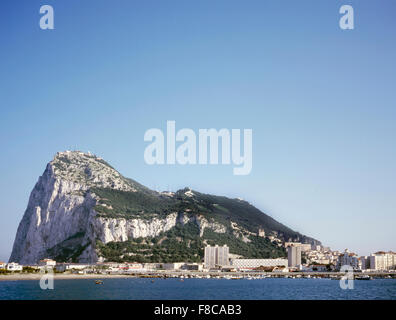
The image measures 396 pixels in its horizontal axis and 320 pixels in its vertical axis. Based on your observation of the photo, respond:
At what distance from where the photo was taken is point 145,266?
172500 mm

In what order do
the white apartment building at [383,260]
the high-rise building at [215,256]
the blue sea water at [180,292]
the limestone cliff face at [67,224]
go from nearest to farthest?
1. the blue sea water at [180,292]
2. the limestone cliff face at [67,224]
3. the white apartment building at [383,260]
4. the high-rise building at [215,256]

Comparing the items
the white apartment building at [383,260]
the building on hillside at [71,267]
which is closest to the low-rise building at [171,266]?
the building on hillside at [71,267]

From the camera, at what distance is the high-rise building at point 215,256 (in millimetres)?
190250

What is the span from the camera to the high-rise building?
19025cm

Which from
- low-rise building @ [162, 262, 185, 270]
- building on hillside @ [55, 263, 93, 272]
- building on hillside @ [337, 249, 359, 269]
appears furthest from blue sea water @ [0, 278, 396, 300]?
building on hillside @ [337, 249, 359, 269]

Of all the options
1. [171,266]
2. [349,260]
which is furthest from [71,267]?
[349,260]

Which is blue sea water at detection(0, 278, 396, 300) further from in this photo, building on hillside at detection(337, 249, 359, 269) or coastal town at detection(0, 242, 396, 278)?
building on hillside at detection(337, 249, 359, 269)

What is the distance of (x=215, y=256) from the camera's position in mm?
191875

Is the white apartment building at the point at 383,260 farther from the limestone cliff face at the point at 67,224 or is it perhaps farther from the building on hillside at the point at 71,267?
the building on hillside at the point at 71,267

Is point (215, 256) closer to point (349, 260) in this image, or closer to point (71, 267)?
point (349, 260)

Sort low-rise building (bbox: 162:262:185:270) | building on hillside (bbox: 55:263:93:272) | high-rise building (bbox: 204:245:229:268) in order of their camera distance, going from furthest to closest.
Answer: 1. high-rise building (bbox: 204:245:229:268)
2. low-rise building (bbox: 162:262:185:270)
3. building on hillside (bbox: 55:263:93:272)

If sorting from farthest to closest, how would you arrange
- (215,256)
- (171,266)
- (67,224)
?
(215,256) < (67,224) < (171,266)
